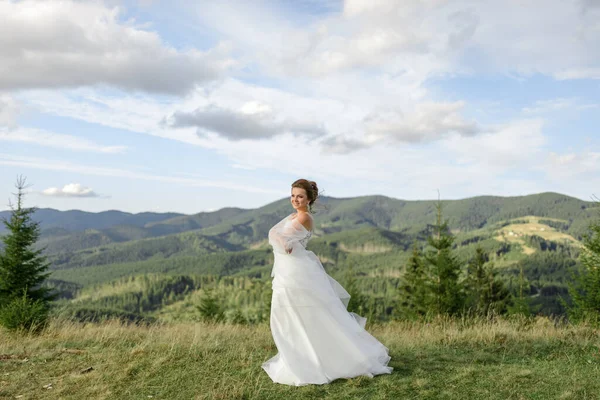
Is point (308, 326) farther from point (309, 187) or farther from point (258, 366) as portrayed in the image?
point (309, 187)

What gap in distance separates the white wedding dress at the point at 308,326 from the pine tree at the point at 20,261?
75.6 ft

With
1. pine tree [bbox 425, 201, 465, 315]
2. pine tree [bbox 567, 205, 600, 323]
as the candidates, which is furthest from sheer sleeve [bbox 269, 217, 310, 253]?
pine tree [bbox 425, 201, 465, 315]

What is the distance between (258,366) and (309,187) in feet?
12.1

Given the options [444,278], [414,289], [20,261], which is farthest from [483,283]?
[20,261]

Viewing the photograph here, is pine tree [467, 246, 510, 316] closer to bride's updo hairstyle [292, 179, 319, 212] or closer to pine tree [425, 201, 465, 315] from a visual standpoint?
pine tree [425, 201, 465, 315]

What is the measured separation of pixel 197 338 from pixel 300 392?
4.03 m

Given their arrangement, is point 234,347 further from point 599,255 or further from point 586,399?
point 599,255

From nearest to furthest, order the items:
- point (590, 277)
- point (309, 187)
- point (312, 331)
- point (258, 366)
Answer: point (312, 331) → point (309, 187) → point (258, 366) → point (590, 277)

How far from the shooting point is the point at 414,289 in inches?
1582

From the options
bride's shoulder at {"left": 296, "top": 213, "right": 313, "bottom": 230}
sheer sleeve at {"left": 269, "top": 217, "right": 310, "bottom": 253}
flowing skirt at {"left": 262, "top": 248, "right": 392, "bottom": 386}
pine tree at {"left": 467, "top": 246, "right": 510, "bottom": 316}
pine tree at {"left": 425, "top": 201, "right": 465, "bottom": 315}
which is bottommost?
pine tree at {"left": 467, "top": 246, "right": 510, "bottom": 316}

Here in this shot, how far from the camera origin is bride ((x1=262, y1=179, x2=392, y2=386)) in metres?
7.30

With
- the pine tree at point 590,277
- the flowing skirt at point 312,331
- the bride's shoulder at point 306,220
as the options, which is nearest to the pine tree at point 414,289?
the pine tree at point 590,277

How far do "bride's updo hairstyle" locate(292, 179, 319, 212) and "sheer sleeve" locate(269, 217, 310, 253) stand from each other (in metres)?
0.56

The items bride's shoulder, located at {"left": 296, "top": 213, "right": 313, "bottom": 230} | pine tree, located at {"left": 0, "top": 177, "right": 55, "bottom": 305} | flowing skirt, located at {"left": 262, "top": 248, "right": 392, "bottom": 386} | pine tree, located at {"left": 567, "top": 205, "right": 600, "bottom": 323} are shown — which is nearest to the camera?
flowing skirt, located at {"left": 262, "top": 248, "right": 392, "bottom": 386}
